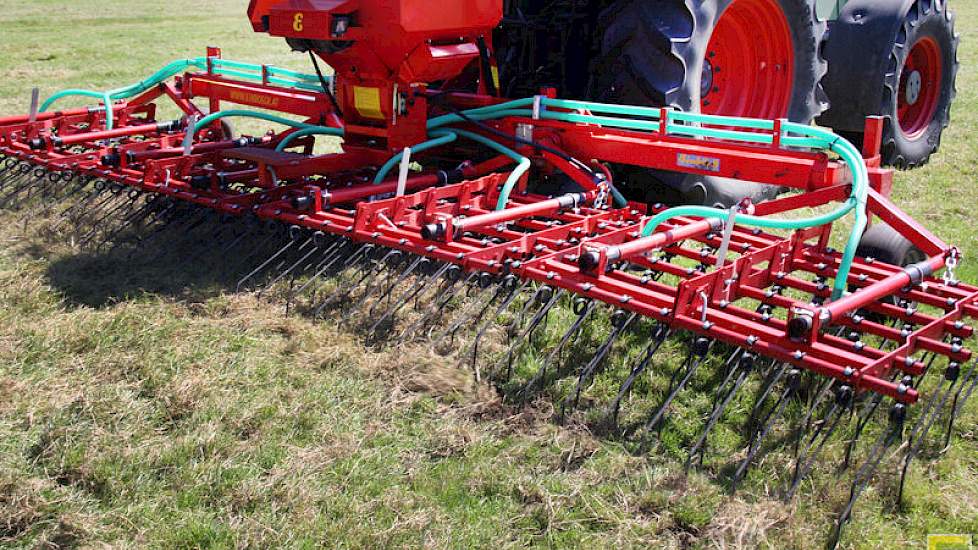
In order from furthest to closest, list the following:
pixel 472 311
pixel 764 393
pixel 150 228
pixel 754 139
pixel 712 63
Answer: pixel 712 63
pixel 150 228
pixel 754 139
pixel 472 311
pixel 764 393

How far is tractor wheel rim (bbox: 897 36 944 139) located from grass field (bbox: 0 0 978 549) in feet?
13.1

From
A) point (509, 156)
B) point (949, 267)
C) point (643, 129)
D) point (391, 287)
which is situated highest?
point (643, 129)

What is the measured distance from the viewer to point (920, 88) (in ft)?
21.4

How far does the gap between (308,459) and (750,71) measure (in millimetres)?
3593

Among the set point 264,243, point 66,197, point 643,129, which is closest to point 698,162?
point 643,129

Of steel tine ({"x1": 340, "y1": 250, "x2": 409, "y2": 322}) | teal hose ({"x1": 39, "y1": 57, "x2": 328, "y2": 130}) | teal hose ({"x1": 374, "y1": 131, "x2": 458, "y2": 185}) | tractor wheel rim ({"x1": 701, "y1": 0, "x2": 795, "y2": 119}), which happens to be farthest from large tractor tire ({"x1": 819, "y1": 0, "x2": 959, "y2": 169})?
steel tine ({"x1": 340, "y1": 250, "x2": 409, "y2": 322})

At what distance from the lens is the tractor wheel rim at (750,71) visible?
5078 mm

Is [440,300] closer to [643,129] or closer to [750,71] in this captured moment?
[643,129]

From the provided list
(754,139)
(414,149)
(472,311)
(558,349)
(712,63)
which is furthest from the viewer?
(712,63)

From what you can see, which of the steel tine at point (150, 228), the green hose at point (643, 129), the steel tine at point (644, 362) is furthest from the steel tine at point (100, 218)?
the steel tine at point (644, 362)

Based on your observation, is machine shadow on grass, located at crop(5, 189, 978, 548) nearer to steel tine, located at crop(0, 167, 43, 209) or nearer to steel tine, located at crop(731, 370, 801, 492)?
steel tine, located at crop(731, 370, 801, 492)

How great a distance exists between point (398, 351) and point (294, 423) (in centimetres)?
56

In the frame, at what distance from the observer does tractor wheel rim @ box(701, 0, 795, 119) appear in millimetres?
5078

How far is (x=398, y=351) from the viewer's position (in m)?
3.25
